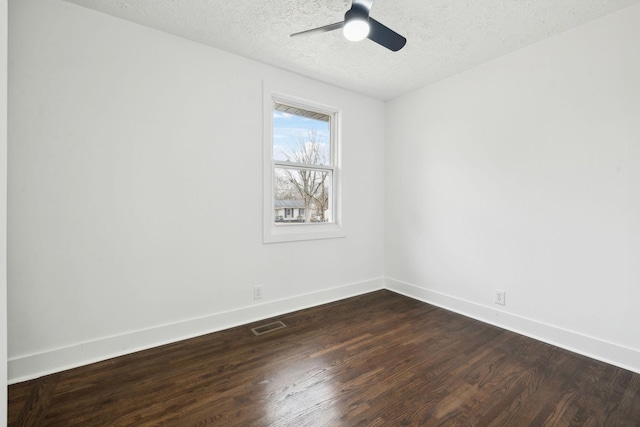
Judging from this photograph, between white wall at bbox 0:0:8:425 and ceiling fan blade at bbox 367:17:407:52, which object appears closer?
white wall at bbox 0:0:8:425

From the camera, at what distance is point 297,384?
184 cm

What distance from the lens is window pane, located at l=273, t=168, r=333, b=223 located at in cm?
312

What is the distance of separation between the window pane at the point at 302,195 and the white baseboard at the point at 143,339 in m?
0.89

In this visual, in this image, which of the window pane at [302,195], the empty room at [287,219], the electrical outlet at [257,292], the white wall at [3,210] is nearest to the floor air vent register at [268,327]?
the empty room at [287,219]

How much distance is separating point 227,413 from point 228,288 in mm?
1234

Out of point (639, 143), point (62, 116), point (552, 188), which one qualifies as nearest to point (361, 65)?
point (552, 188)

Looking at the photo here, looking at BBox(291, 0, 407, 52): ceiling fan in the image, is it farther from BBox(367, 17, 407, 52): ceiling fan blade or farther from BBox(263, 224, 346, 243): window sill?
BBox(263, 224, 346, 243): window sill

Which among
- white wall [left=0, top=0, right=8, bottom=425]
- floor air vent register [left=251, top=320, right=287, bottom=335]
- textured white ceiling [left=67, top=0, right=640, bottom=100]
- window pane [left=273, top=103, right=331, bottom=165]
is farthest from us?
window pane [left=273, top=103, right=331, bottom=165]

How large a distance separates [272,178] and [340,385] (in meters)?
1.94

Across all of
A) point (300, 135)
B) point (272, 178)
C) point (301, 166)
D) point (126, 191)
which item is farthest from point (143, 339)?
point (300, 135)

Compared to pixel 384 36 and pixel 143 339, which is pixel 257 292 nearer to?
pixel 143 339

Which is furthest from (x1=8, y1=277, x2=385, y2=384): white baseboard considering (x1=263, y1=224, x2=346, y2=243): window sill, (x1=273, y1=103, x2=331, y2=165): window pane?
(x1=273, y1=103, x2=331, y2=165): window pane

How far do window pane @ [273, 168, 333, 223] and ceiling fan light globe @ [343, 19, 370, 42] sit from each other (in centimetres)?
164

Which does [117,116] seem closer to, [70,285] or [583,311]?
[70,285]
